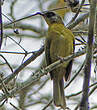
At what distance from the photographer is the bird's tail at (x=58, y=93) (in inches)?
179

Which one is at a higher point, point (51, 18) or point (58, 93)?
point (51, 18)

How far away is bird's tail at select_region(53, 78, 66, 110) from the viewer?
455 cm

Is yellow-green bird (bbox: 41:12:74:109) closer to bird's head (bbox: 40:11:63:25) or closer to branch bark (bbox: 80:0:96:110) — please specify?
bird's head (bbox: 40:11:63:25)

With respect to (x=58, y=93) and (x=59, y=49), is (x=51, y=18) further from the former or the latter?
(x=58, y=93)

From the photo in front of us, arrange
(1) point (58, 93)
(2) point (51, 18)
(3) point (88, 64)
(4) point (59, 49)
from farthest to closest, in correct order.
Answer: (2) point (51, 18) → (4) point (59, 49) → (1) point (58, 93) → (3) point (88, 64)

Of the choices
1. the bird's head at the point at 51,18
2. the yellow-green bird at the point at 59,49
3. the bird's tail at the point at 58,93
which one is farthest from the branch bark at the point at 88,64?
the bird's head at the point at 51,18

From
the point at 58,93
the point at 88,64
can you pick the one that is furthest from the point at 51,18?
the point at 88,64

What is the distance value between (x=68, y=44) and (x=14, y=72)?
144 centimetres

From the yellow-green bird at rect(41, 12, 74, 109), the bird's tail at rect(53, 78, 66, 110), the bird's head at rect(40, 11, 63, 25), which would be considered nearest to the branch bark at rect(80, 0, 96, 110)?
the bird's tail at rect(53, 78, 66, 110)

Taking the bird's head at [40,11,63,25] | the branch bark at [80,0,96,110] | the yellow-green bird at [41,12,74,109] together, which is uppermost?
the branch bark at [80,0,96,110]

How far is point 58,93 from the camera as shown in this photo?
4.86 meters

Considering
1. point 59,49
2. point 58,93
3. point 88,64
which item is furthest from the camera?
point 59,49

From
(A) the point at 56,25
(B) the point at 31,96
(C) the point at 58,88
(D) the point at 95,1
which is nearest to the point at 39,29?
(B) the point at 31,96

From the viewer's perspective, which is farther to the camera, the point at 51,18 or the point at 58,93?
the point at 51,18
